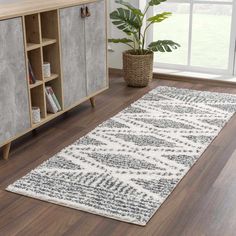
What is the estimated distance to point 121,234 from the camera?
202 cm

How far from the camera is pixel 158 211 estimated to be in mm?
2203

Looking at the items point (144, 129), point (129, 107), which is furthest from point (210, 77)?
point (144, 129)

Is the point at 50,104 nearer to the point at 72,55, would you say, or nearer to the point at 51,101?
the point at 51,101

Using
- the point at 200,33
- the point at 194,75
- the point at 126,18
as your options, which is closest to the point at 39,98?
the point at 126,18

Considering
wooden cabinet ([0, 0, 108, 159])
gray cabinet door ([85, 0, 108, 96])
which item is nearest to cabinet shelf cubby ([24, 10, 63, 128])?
wooden cabinet ([0, 0, 108, 159])

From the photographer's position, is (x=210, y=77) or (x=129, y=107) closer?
(x=129, y=107)

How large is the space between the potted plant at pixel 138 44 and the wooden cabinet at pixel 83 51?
501 millimetres

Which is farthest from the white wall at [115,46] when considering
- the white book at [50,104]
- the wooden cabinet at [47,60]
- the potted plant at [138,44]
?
the white book at [50,104]

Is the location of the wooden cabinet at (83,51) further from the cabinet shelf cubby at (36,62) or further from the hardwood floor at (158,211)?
the hardwood floor at (158,211)

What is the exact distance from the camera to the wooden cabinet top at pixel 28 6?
2617 millimetres

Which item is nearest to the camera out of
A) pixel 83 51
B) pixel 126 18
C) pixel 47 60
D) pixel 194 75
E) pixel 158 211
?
pixel 158 211

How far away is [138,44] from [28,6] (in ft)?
5.13

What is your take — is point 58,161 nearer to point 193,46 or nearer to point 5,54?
point 5,54

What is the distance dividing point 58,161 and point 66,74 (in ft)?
2.52
